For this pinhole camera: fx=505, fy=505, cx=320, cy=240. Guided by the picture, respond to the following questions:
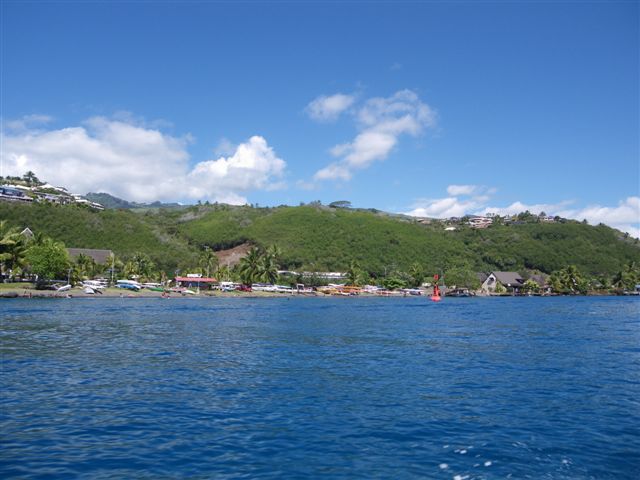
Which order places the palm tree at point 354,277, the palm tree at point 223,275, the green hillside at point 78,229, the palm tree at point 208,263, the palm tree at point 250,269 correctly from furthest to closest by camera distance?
the palm tree at point 354,277, the green hillside at point 78,229, the palm tree at point 208,263, the palm tree at point 223,275, the palm tree at point 250,269

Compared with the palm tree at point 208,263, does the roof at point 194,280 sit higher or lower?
lower

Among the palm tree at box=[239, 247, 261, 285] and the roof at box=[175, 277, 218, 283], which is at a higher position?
the palm tree at box=[239, 247, 261, 285]

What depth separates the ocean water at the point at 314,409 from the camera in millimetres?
14062

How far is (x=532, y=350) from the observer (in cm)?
3609

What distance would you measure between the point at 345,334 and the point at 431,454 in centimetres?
3102

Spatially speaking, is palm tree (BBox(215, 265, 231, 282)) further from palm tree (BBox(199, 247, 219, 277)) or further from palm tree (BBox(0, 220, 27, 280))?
palm tree (BBox(0, 220, 27, 280))

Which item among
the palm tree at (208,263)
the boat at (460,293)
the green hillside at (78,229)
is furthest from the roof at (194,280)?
the boat at (460,293)

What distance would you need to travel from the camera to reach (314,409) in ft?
64.0

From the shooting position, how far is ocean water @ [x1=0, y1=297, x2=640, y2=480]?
46.1 feet

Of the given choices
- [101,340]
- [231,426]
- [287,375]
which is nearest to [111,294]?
[101,340]

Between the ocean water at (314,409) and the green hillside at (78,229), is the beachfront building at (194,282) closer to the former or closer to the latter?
the green hillside at (78,229)

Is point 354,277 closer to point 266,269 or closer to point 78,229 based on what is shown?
point 266,269

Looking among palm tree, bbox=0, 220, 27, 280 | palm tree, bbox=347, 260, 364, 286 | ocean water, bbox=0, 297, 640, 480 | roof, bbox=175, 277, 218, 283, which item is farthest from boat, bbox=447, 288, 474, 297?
ocean water, bbox=0, 297, 640, 480

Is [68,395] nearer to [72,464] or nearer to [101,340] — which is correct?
[72,464]
